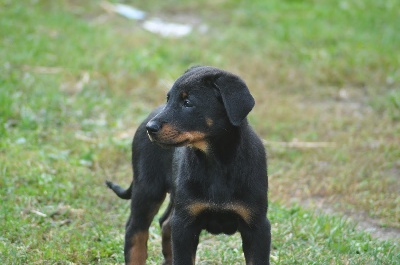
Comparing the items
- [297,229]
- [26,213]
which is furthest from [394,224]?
[26,213]

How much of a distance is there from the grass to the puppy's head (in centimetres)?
162

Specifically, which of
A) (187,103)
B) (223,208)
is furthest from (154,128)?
(223,208)

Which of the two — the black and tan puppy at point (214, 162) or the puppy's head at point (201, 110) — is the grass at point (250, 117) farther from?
the puppy's head at point (201, 110)

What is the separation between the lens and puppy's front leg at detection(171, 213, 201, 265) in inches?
192

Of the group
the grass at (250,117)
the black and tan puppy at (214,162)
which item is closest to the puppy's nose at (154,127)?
the black and tan puppy at (214,162)

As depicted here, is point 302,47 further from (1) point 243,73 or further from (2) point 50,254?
(2) point 50,254

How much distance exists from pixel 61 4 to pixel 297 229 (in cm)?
970

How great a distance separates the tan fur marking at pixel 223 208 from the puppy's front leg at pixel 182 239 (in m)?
0.10

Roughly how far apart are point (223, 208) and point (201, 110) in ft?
2.14

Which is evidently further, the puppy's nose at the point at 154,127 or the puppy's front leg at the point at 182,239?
the puppy's front leg at the point at 182,239

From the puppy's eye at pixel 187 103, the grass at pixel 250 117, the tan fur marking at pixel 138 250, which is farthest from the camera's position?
the grass at pixel 250 117

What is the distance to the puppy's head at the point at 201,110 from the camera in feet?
15.6

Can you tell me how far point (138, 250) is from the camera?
5582mm

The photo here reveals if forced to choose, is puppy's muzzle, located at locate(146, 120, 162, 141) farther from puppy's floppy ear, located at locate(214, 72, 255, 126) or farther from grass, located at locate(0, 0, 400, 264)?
grass, located at locate(0, 0, 400, 264)
